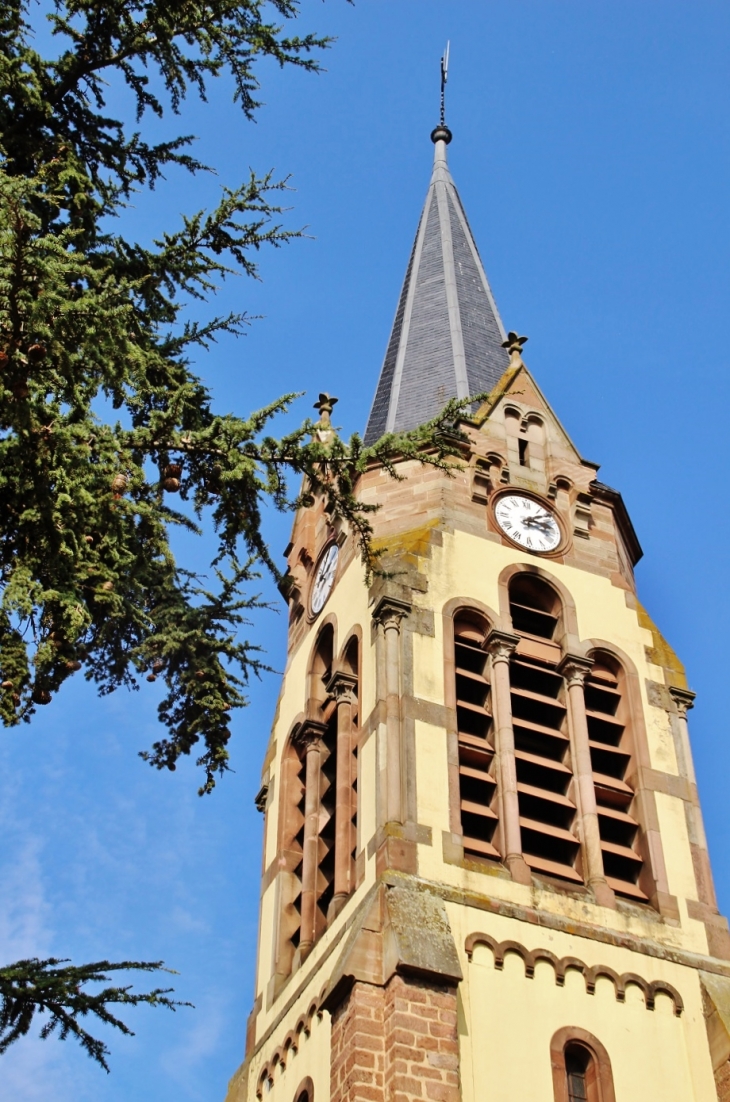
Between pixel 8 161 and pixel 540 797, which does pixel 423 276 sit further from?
pixel 8 161

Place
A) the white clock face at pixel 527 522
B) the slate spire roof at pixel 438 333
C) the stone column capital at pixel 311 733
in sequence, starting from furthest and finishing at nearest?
1. the slate spire roof at pixel 438 333
2. the white clock face at pixel 527 522
3. the stone column capital at pixel 311 733

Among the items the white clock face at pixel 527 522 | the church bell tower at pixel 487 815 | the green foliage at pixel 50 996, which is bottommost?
the green foliage at pixel 50 996

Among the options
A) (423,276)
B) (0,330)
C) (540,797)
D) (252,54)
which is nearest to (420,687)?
(540,797)

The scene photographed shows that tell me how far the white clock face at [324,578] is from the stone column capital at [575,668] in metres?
4.17

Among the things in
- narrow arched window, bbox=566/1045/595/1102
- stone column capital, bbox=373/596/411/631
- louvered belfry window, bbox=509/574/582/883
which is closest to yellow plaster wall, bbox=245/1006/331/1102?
narrow arched window, bbox=566/1045/595/1102

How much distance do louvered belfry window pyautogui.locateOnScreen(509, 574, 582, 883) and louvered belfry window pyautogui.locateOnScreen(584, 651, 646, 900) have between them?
460mm

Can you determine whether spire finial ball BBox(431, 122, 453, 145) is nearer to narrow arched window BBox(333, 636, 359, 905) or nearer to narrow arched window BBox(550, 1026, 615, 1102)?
narrow arched window BBox(333, 636, 359, 905)

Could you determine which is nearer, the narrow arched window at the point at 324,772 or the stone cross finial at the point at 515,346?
the narrow arched window at the point at 324,772

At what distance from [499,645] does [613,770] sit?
7.62 feet

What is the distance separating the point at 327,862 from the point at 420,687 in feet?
9.40

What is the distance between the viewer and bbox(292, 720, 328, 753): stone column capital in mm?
23672

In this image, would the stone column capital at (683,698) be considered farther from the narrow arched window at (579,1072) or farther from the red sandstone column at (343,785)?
the narrow arched window at (579,1072)

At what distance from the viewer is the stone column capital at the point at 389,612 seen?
22031mm

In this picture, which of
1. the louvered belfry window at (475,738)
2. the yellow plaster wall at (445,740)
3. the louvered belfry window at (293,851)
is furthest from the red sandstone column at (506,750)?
the louvered belfry window at (293,851)
